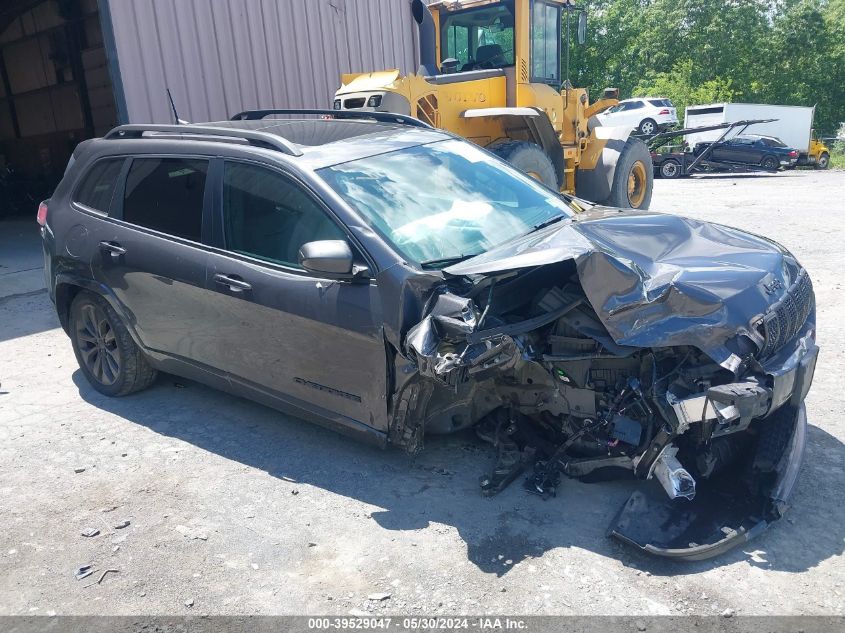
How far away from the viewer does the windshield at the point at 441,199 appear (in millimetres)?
3553

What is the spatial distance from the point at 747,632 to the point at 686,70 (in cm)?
3800

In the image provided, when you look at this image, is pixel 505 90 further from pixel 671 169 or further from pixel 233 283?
pixel 671 169

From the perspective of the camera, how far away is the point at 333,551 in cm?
314

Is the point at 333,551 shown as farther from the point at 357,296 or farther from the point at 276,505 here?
the point at 357,296

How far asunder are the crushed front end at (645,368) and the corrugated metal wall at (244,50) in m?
7.62

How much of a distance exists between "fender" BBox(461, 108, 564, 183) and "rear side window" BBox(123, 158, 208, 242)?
514 centimetres

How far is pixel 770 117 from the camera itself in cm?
2714

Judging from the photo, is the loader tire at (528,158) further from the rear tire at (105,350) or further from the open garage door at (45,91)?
the open garage door at (45,91)

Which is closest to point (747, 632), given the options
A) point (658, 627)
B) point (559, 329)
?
point (658, 627)

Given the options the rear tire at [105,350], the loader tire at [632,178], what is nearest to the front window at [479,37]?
the loader tire at [632,178]

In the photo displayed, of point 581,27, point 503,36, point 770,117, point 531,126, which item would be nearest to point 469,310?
point 531,126

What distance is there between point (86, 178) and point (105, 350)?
3.97ft

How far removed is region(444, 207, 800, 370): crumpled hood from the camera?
297cm

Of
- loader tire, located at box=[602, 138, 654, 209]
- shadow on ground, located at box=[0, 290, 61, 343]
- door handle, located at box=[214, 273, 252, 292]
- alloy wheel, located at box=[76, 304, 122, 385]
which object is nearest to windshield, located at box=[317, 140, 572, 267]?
door handle, located at box=[214, 273, 252, 292]
